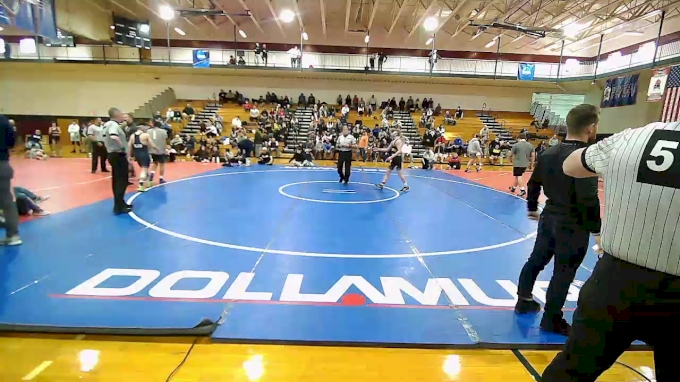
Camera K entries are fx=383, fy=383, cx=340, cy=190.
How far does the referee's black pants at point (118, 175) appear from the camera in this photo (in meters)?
7.11

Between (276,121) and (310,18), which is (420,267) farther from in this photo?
(310,18)

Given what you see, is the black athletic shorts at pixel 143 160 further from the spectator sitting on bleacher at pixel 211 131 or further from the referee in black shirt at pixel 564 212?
the spectator sitting on bleacher at pixel 211 131

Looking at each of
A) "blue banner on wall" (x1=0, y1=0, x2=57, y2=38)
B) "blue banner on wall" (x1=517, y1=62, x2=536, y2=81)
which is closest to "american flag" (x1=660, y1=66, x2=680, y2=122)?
"blue banner on wall" (x1=517, y1=62, x2=536, y2=81)

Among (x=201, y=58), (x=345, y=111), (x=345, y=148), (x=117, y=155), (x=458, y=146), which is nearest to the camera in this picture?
(x=117, y=155)

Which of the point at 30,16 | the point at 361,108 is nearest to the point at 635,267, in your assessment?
the point at 30,16

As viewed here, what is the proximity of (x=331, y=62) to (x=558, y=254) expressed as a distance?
27.1 metres

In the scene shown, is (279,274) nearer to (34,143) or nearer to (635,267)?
(635,267)

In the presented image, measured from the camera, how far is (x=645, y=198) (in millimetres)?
1592

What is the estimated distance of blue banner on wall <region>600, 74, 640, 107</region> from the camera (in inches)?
896

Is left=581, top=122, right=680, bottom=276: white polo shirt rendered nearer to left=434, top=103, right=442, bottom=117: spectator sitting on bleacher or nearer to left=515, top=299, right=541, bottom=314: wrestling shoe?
left=515, top=299, right=541, bottom=314: wrestling shoe

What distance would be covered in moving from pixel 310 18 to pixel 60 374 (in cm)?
2928

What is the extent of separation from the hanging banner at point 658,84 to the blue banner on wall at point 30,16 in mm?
23952

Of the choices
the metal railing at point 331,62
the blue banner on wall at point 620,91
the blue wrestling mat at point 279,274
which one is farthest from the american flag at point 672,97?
the blue wrestling mat at point 279,274

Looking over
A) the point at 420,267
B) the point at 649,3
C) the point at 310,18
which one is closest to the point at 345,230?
the point at 420,267
